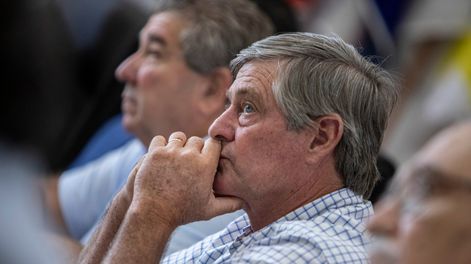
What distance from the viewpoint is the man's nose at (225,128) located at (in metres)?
2.79

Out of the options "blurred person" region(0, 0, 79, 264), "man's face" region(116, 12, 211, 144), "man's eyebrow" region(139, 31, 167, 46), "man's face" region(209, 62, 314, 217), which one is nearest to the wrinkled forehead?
"man's face" region(209, 62, 314, 217)

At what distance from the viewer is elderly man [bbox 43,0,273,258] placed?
3.89 m

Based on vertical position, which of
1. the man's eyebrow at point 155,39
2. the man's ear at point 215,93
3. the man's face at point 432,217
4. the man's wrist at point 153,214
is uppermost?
the man's face at point 432,217

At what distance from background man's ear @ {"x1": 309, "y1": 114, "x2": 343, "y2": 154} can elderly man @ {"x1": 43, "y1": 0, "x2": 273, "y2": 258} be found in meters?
1.13

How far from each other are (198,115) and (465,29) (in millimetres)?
2538

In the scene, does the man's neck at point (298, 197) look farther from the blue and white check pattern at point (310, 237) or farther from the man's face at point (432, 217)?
the man's face at point (432, 217)

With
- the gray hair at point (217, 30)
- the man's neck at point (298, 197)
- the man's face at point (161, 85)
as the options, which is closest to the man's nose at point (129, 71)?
the man's face at point (161, 85)

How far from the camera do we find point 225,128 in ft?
A: 9.16

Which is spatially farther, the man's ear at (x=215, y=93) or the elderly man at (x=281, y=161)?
the man's ear at (x=215, y=93)

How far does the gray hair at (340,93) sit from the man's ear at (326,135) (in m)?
0.01

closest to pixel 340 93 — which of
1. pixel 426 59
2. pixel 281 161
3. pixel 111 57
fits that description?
pixel 281 161

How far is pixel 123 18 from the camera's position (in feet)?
16.4

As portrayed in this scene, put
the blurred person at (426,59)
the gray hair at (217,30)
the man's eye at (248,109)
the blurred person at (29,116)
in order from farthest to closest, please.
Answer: the blurred person at (426,59)
the gray hair at (217,30)
the man's eye at (248,109)
the blurred person at (29,116)

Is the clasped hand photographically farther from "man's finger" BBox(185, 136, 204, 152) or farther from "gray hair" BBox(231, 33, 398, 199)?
"gray hair" BBox(231, 33, 398, 199)
